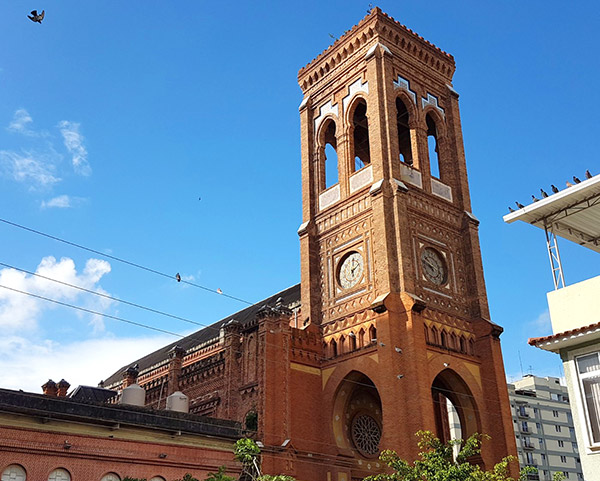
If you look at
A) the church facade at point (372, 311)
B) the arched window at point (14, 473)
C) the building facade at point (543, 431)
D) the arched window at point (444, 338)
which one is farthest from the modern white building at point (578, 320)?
the building facade at point (543, 431)

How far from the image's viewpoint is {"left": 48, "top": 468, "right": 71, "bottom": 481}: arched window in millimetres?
22688

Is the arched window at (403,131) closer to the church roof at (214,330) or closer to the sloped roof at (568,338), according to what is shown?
the church roof at (214,330)

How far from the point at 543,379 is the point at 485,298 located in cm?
4762

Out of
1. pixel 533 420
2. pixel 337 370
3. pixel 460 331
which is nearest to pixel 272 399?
pixel 337 370

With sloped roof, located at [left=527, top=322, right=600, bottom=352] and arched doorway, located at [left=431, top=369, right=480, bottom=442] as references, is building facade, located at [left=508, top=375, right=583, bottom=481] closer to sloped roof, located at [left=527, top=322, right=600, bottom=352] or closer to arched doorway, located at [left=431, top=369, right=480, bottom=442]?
arched doorway, located at [left=431, top=369, right=480, bottom=442]

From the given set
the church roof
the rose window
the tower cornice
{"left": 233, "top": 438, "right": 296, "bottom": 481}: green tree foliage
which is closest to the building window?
{"left": 233, "top": 438, "right": 296, "bottom": 481}: green tree foliage

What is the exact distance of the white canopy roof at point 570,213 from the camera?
1666cm

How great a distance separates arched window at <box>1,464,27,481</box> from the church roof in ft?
53.2

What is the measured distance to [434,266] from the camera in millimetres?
33938

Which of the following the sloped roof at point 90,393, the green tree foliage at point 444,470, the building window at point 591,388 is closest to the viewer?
the building window at point 591,388

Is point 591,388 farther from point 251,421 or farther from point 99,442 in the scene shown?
point 251,421

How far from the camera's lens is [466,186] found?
1469 inches

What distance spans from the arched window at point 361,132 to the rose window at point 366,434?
46.8ft

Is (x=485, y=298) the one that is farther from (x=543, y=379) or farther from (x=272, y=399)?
(x=543, y=379)
